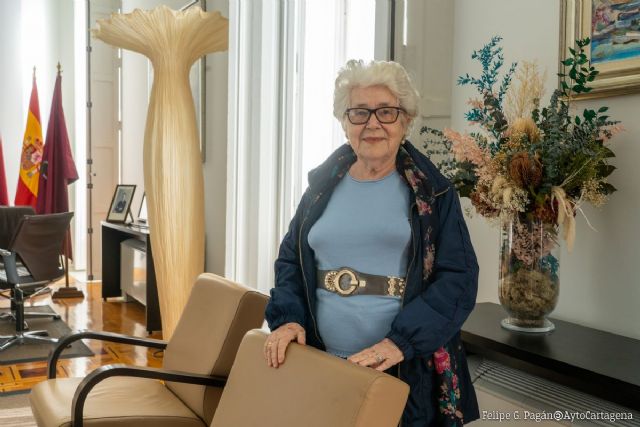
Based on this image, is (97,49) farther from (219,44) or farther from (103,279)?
(219,44)

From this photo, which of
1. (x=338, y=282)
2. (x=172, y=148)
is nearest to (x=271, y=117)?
(x=172, y=148)

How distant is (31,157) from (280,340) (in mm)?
6458

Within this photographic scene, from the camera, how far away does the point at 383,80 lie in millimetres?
1710

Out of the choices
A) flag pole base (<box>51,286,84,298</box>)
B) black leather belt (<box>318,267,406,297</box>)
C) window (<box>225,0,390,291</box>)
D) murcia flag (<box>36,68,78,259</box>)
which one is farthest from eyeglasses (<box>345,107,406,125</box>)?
flag pole base (<box>51,286,84,298</box>)

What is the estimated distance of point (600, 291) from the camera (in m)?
1.90

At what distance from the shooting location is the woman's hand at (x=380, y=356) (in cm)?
153

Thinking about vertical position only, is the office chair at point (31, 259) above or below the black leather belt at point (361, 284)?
below

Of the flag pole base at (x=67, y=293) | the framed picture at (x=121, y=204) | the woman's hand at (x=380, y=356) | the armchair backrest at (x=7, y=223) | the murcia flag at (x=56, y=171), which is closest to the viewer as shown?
the woman's hand at (x=380, y=356)

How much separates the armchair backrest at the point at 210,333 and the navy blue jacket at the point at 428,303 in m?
0.59

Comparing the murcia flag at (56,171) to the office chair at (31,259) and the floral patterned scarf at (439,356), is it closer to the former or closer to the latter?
the office chair at (31,259)

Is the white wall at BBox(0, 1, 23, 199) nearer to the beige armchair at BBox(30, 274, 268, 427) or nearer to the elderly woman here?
the beige armchair at BBox(30, 274, 268, 427)

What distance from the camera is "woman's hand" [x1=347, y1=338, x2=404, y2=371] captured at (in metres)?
1.53

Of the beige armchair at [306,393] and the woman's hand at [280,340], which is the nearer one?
the beige armchair at [306,393]

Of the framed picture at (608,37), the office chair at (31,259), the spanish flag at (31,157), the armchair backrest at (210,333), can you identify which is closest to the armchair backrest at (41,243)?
the office chair at (31,259)
